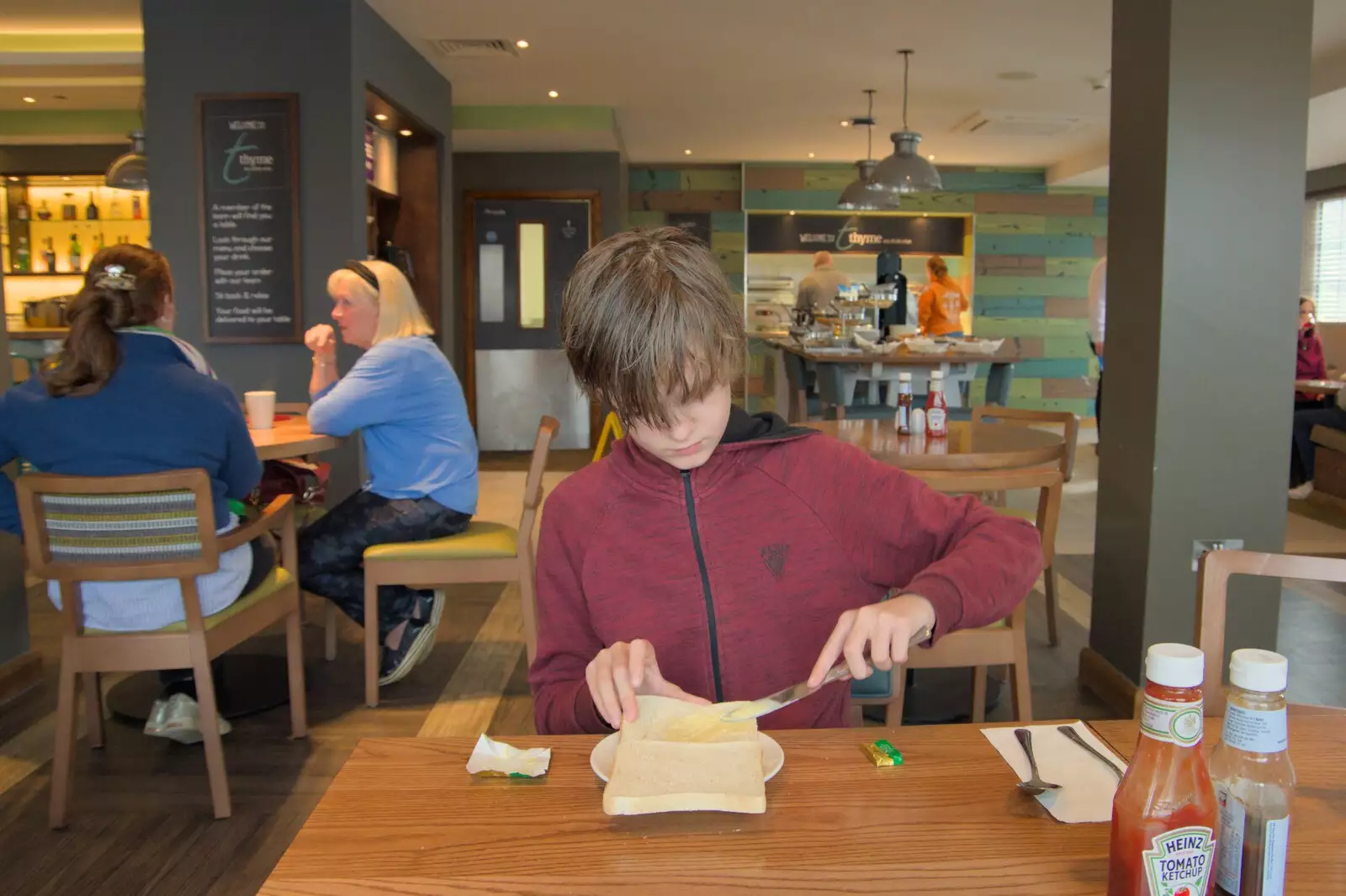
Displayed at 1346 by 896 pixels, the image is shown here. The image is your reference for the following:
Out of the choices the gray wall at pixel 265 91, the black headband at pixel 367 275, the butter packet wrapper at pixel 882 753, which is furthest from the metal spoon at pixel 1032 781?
the gray wall at pixel 265 91

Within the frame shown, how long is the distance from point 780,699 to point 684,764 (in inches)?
4.1

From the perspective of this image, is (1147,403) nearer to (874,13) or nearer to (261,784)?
(261,784)

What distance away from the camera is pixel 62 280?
8.74 metres

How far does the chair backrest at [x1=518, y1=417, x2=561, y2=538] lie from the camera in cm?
290

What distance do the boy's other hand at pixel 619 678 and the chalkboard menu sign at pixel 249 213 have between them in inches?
174

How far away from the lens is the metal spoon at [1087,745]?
0.96 meters

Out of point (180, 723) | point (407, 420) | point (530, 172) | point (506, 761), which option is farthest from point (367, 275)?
point (530, 172)

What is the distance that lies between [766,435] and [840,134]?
8489mm

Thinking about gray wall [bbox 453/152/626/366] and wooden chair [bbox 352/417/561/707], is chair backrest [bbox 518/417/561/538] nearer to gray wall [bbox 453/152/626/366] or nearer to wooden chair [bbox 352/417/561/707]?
wooden chair [bbox 352/417/561/707]

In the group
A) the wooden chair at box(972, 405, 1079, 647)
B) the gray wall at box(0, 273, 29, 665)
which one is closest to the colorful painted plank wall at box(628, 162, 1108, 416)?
the wooden chair at box(972, 405, 1079, 647)

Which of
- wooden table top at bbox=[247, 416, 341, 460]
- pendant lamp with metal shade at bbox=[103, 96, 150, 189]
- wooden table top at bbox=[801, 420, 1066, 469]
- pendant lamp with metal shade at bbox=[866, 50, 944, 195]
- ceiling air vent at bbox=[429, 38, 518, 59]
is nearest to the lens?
wooden table top at bbox=[801, 420, 1066, 469]

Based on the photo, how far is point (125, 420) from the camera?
245 centimetres

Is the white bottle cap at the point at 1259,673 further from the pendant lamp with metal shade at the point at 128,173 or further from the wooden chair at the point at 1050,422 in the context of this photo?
the pendant lamp with metal shade at the point at 128,173

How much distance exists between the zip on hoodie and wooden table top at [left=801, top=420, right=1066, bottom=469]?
1.48 meters
